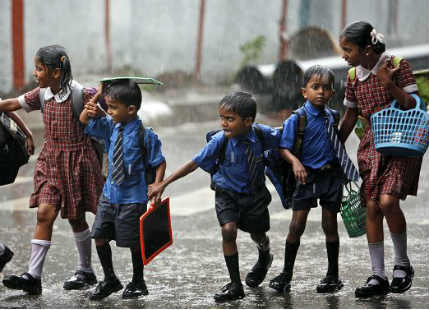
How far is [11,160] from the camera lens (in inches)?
264

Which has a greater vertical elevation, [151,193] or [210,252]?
[151,193]

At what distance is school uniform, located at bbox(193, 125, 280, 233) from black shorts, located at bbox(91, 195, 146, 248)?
0.47 m

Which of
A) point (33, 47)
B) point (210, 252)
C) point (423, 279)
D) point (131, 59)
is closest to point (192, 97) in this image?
point (131, 59)

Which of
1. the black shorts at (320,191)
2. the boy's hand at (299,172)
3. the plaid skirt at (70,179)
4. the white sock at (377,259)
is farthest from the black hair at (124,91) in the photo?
the white sock at (377,259)

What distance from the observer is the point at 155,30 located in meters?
20.6

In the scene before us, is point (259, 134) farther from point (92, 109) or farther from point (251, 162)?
point (92, 109)

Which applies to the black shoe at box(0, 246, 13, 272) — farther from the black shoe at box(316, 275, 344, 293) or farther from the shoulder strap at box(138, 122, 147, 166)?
the black shoe at box(316, 275, 344, 293)

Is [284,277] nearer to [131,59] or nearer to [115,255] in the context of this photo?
[115,255]

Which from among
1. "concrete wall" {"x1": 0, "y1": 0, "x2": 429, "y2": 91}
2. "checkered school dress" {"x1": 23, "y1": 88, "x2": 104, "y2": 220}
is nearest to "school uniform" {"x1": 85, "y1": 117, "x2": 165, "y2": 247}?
"checkered school dress" {"x1": 23, "y1": 88, "x2": 104, "y2": 220}

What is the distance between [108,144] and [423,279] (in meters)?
2.17

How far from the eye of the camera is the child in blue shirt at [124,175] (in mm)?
6223

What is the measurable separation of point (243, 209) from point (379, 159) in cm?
86

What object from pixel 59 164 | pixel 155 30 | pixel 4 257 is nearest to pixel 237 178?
pixel 59 164

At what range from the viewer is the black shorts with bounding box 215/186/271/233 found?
6219 mm
